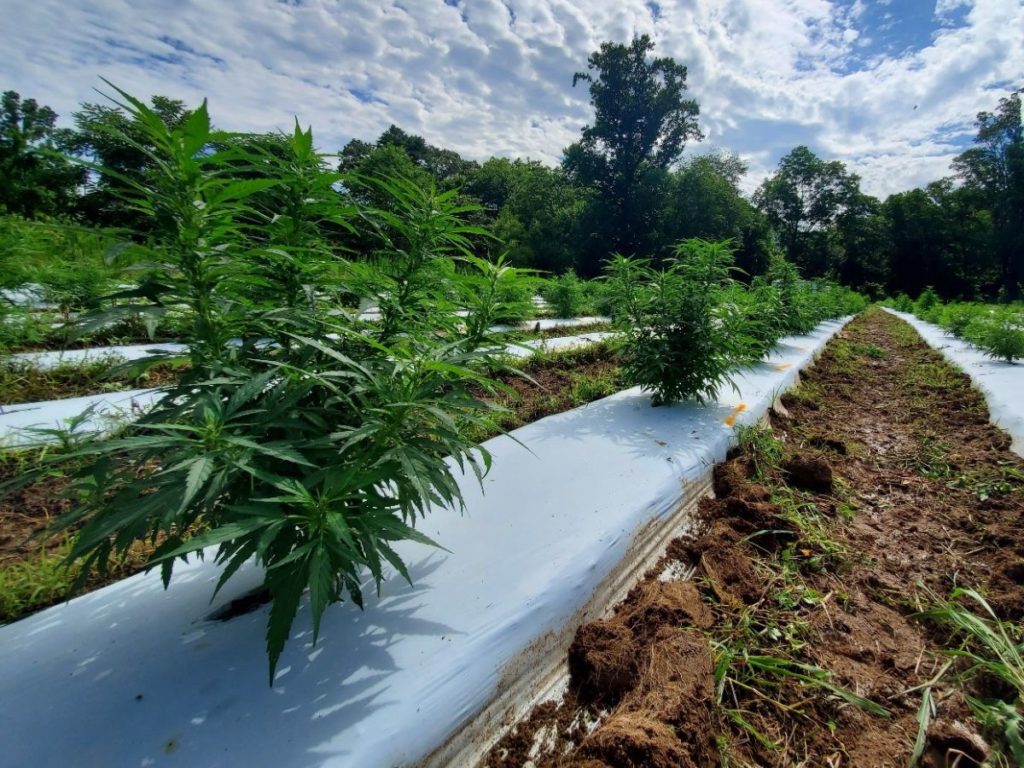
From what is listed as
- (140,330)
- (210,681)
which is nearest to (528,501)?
(210,681)

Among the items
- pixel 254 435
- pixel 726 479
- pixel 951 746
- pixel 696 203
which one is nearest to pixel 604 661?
pixel 951 746

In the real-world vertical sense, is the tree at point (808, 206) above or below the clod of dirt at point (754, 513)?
above

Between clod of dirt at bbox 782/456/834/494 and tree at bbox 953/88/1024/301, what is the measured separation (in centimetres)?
4830

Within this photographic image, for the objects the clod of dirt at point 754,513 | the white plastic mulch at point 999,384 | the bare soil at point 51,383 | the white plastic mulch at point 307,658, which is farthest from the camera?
the white plastic mulch at point 999,384

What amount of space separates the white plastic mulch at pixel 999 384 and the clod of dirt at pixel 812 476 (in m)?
1.77

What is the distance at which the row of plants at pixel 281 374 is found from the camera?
817 mm

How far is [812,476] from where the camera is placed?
2.41 meters

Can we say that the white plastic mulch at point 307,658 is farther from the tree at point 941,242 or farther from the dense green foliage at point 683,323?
the tree at point 941,242

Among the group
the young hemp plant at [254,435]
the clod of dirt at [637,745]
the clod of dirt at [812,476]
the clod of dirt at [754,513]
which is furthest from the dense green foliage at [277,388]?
the clod of dirt at [812,476]

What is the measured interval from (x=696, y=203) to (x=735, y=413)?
85.3ft

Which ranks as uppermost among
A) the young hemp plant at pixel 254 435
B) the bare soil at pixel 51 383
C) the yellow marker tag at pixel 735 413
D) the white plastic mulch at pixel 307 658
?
the young hemp plant at pixel 254 435

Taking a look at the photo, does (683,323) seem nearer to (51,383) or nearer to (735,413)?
(735,413)

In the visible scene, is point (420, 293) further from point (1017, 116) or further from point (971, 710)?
point (1017, 116)

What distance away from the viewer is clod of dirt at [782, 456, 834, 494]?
2.40 m
